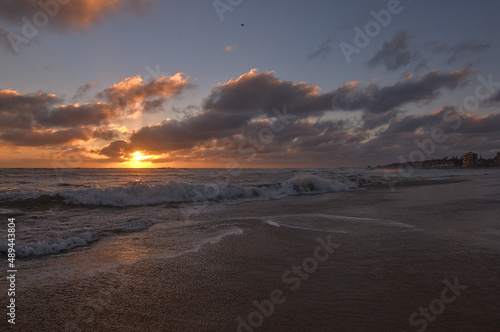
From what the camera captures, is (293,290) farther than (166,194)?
No

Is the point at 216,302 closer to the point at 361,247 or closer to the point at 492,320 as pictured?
the point at 492,320

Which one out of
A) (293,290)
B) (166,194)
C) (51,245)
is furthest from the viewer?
(166,194)

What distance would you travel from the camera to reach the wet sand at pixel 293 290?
3.44 meters

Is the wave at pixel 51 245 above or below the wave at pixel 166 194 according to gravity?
below

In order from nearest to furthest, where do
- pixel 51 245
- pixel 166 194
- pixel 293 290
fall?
pixel 293 290, pixel 51 245, pixel 166 194

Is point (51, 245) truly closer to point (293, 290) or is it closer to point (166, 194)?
point (293, 290)

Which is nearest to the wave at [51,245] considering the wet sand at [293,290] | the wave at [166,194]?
the wet sand at [293,290]

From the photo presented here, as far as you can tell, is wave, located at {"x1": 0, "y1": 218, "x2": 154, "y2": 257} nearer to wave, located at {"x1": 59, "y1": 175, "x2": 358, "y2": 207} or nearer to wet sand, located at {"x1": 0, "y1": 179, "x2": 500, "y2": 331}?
wet sand, located at {"x1": 0, "y1": 179, "x2": 500, "y2": 331}

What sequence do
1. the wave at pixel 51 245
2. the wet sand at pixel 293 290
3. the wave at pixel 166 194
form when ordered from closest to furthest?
the wet sand at pixel 293 290 < the wave at pixel 51 245 < the wave at pixel 166 194

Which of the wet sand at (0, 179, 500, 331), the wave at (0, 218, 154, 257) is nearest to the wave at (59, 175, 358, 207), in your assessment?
the wave at (0, 218, 154, 257)

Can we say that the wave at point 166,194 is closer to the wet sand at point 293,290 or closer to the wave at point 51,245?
the wave at point 51,245

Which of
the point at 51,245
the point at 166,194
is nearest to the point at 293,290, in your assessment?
the point at 51,245

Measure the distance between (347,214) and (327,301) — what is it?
8197mm

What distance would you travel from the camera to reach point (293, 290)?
14.3 feet
